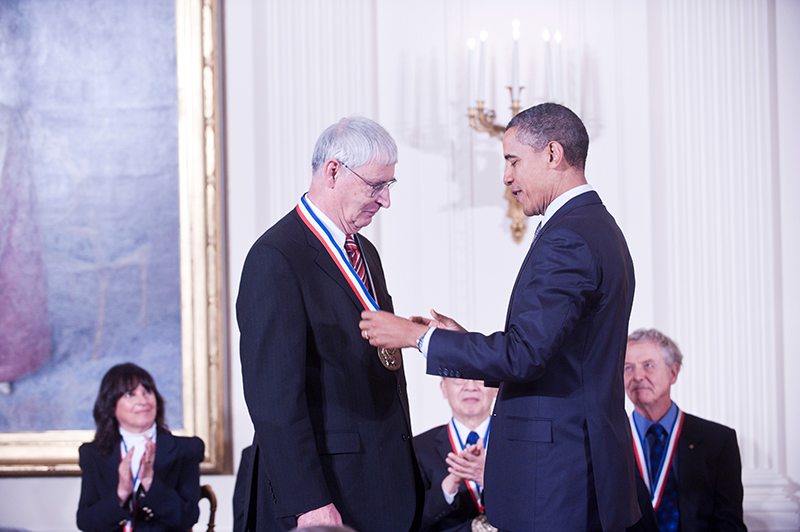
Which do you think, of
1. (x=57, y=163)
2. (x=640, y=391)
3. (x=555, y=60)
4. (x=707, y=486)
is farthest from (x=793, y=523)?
(x=57, y=163)

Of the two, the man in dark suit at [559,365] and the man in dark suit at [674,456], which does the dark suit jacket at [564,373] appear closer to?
the man in dark suit at [559,365]

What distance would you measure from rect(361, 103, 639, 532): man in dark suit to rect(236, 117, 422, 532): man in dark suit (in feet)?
0.52

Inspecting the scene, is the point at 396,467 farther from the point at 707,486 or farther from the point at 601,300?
the point at 707,486

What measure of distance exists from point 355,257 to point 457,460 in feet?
4.00

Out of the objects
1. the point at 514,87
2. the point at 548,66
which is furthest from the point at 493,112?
the point at 548,66

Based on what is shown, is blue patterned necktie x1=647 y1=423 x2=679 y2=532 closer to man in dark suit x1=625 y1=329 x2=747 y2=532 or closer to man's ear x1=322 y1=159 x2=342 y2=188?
man in dark suit x1=625 y1=329 x2=747 y2=532

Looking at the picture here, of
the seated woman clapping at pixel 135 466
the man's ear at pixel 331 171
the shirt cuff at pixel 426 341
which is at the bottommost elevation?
the seated woman clapping at pixel 135 466

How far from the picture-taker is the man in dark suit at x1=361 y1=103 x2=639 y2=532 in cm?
201

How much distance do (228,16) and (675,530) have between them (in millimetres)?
3721

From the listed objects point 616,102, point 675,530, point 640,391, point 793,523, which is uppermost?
point 616,102

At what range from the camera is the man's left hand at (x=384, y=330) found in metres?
2.04

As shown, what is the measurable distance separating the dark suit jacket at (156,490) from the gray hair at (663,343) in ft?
7.61

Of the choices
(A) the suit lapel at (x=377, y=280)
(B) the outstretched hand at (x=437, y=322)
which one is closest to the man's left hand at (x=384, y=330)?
(B) the outstretched hand at (x=437, y=322)

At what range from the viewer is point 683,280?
14.2ft
